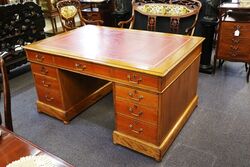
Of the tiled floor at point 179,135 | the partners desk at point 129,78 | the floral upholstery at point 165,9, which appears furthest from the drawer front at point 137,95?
the floral upholstery at point 165,9

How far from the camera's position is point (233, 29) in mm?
2957

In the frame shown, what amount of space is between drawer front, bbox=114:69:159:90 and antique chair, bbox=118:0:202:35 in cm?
147

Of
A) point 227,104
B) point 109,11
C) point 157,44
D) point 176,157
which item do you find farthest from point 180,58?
point 109,11

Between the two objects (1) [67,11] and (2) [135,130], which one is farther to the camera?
(1) [67,11]

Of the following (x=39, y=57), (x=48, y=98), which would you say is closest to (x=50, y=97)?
(x=48, y=98)

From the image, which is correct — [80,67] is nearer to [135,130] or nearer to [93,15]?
[135,130]

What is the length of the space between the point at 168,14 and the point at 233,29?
0.84m

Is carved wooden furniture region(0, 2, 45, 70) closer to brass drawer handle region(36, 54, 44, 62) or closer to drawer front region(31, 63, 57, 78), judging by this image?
drawer front region(31, 63, 57, 78)

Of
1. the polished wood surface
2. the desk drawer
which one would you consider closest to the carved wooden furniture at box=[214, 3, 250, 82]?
the polished wood surface

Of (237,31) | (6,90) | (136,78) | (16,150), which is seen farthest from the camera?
(237,31)

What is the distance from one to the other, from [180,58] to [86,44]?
3.08ft

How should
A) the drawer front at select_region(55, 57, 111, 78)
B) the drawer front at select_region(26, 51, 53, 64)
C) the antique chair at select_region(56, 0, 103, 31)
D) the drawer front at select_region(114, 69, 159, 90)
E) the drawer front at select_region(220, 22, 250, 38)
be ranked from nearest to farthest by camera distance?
the drawer front at select_region(114, 69, 159, 90) < the drawer front at select_region(55, 57, 111, 78) < the drawer front at select_region(26, 51, 53, 64) < the drawer front at select_region(220, 22, 250, 38) < the antique chair at select_region(56, 0, 103, 31)

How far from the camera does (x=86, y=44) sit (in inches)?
92.4

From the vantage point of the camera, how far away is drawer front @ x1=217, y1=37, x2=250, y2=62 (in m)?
2.97
